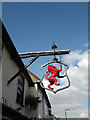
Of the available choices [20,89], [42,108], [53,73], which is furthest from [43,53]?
Answer: [42,108]

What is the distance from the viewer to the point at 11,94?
21.2 ft

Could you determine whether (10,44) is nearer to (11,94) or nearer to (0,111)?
(11,94)

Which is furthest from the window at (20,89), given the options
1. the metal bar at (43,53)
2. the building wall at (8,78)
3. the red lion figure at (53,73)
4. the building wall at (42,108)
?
the building wall at (42,108)

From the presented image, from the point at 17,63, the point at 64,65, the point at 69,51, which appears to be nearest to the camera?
the point at 64,65

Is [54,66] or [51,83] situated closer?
[51,83]

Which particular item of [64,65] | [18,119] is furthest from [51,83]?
[18,119]

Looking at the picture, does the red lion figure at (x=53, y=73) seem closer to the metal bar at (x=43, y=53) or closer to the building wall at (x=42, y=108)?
the metal bar at (x=43, y=53)

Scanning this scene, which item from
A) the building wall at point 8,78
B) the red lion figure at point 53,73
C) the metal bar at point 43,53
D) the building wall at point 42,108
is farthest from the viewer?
the building wall at point 42,108

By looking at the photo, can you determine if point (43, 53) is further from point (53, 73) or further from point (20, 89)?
point (20, 89)

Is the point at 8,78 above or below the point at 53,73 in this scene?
below

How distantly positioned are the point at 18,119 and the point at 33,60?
10.3 ft

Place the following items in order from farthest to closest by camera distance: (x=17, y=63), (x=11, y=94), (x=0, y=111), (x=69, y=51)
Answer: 1. (x=17, y=63)
2. (x=69, y=51)
3. (x=11, y=94)
4. (x=0, y=111)

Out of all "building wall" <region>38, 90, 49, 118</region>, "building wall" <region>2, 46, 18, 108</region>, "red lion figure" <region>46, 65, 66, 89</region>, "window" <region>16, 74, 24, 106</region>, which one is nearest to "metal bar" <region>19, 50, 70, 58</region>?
"building wall" <region>2, 46, 18, 108</region>

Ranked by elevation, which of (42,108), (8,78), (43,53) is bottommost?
Result: (42,108)
